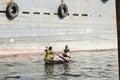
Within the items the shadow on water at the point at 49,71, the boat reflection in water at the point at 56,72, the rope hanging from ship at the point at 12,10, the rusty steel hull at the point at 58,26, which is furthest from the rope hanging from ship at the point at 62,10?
the shadow on water at the point at 49,71

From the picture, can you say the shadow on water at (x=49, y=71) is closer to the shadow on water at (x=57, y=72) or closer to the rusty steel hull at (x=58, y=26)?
the shadow on water at (x=57, y=72)

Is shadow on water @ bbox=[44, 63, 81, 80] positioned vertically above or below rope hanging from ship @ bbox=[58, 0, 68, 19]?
below

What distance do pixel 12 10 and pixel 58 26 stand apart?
222 inches

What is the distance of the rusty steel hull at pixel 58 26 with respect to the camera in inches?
1049

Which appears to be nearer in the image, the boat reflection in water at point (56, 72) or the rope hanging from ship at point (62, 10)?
the boat reflection in water at point (56, 72)

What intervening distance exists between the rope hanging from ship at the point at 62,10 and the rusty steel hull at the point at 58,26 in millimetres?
314

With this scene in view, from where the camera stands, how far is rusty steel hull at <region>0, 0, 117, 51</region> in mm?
26656

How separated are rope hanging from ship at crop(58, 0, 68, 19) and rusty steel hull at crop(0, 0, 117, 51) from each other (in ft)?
1.03

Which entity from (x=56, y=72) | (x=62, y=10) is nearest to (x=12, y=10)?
(x=62, y=10)

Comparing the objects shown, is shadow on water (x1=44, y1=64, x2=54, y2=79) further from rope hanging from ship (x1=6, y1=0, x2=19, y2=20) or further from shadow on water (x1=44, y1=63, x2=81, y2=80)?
rope hanging from ship (x1=6, y1=0, x2=19, y2=20)

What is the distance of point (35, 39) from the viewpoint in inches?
1120

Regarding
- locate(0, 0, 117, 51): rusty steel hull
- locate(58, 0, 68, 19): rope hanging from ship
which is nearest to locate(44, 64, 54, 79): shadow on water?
locate(0, 0, 117, 51): rusty steel hull

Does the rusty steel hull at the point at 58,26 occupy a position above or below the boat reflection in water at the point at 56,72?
above

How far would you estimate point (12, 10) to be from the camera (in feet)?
87.1
